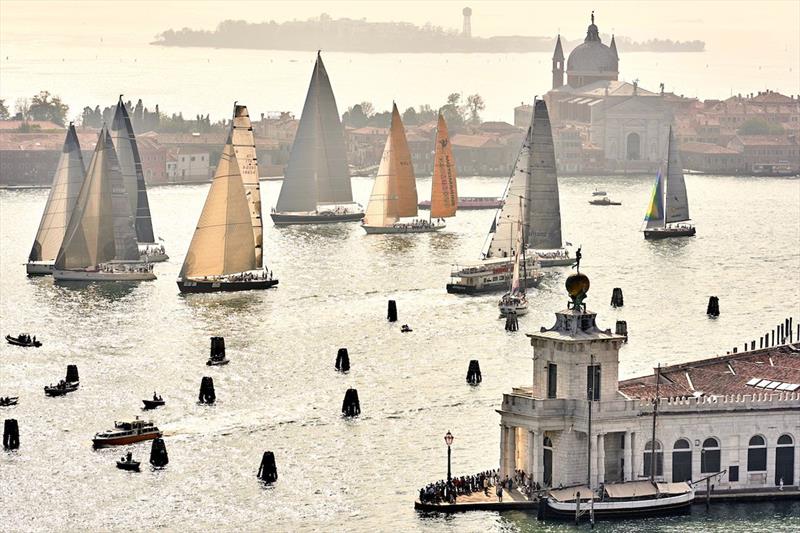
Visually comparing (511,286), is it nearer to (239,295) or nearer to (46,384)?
(239,295)

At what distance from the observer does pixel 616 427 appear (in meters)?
57.2

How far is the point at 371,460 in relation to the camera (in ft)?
213

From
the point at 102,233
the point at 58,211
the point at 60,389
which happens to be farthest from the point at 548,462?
the point at 58,211

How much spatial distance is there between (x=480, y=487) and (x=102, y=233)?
55.7 m

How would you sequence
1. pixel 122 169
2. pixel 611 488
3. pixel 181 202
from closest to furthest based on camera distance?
pixel 611 488
pixel 122 169
pixel 181 202

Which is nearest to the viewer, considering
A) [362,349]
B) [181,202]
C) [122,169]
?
[362,349]

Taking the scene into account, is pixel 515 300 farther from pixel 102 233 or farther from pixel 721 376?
pixel 721 376

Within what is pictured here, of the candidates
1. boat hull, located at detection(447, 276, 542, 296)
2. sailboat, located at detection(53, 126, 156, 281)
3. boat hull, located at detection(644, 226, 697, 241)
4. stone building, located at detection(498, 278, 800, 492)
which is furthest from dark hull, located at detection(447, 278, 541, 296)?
stone building, located at detection(498, 278, 800, 492)

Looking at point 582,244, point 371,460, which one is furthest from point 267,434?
point 582,244

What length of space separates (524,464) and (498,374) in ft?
68.8

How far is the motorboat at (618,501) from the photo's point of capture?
5634cm

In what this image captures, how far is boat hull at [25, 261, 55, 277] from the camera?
113562 mm

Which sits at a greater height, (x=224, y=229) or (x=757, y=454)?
(x=224, y=229)

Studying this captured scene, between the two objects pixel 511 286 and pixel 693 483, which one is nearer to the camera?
pixel 693 483
